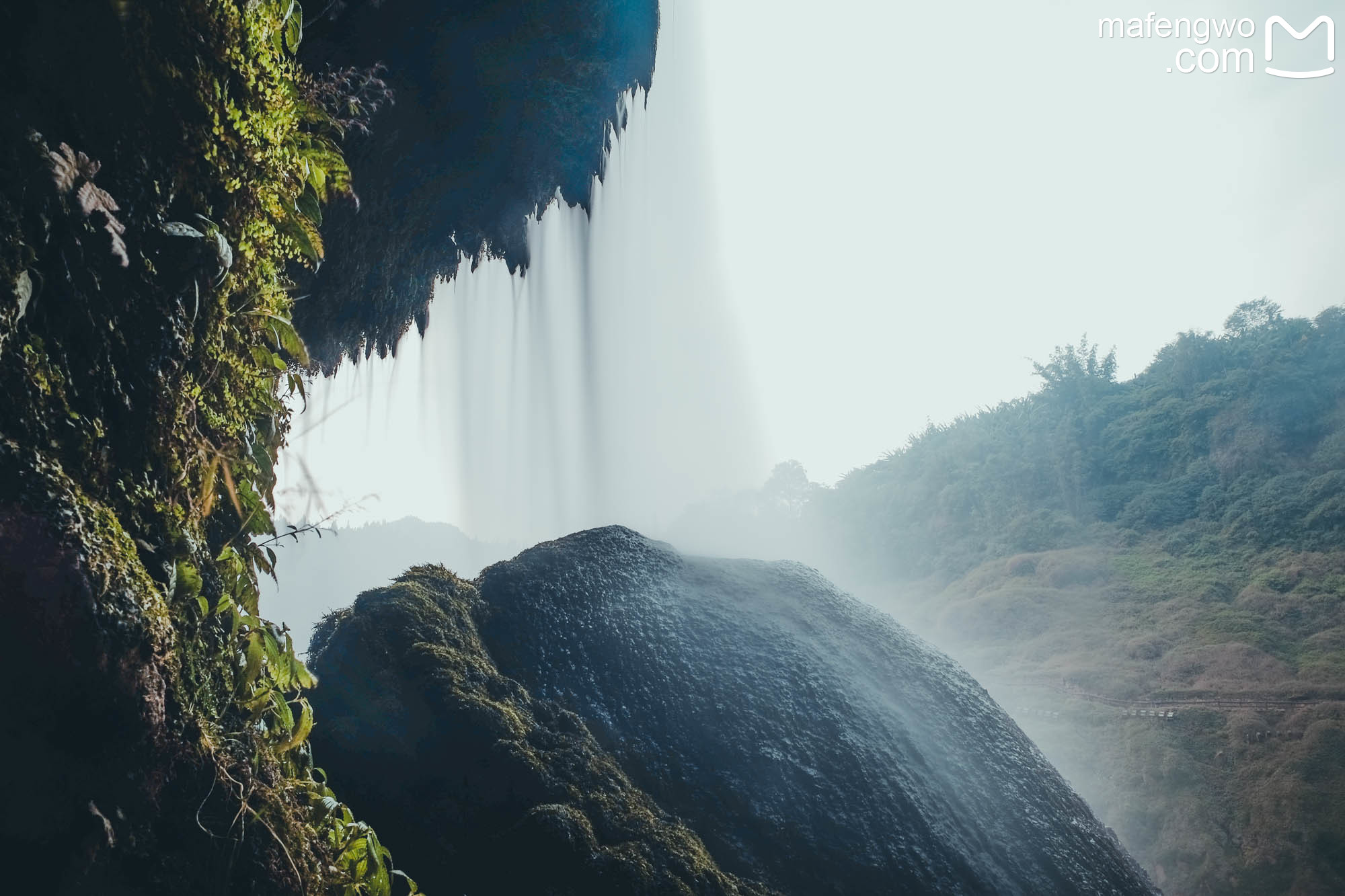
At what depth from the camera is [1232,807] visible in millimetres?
14016

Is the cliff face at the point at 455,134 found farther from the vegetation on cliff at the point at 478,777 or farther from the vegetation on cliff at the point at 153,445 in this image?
the vegetation on cliff at the point at 478,777

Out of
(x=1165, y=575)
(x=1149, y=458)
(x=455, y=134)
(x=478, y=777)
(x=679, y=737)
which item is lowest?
(x=679, y=737)

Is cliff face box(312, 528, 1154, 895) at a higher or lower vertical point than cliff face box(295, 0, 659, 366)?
lower

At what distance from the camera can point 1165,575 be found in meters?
26.4

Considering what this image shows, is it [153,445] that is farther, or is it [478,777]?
[478,777]

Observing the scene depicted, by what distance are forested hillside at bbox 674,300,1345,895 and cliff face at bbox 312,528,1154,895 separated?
965 centimetres

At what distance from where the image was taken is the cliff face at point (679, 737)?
414cm

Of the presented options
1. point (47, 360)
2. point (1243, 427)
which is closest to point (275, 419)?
point (47, 360)

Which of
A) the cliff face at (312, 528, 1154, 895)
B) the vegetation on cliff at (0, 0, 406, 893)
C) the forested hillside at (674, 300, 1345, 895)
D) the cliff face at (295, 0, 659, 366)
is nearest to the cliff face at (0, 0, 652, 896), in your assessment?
the vegetation on cliff at (0, 0, 406, 893)

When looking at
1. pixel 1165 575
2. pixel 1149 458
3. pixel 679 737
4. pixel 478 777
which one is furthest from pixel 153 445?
pixel 1149 458

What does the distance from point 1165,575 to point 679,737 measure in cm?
2953

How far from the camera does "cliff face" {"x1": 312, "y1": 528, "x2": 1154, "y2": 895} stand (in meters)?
4.14

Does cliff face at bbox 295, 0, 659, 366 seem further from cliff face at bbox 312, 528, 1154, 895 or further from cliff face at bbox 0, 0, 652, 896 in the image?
cliff face at bbox 312, 528, 1154, 895

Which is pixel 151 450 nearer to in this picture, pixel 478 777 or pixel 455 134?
pixel 478 777
